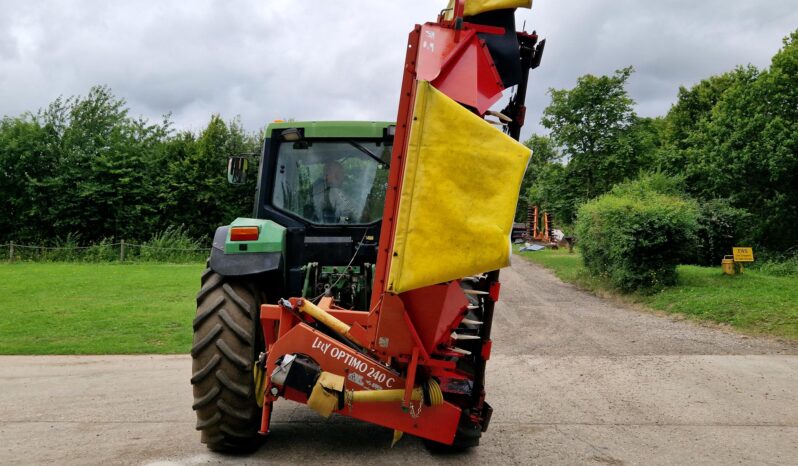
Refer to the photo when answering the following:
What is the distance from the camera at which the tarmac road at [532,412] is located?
169 inches

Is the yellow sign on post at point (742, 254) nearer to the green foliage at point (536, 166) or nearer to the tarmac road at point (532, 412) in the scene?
the tarmac road at point (532, 412)

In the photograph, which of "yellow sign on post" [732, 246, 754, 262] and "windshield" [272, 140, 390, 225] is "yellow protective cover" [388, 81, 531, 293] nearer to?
"windshield" [272, 140, 390, 225]

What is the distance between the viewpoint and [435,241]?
2965 millimetres

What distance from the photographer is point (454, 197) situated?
297 centimetres

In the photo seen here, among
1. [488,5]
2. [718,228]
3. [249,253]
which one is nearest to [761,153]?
[718,228]

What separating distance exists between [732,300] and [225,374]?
10709 mm

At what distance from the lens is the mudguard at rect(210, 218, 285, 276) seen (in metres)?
4.27

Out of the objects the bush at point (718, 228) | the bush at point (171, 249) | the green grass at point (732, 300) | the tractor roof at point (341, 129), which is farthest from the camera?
the bush at point (171, 249)

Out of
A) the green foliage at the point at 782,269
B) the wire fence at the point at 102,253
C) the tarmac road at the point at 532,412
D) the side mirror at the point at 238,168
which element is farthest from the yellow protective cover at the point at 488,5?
the wire fence at the point at 102,253

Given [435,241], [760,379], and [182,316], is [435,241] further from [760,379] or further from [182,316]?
[182,316]

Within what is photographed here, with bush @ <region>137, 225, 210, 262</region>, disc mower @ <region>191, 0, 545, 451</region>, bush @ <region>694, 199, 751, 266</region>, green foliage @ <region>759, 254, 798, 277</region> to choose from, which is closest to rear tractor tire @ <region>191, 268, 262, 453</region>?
disc mower @ <region>191, 0, 545, 451</region>

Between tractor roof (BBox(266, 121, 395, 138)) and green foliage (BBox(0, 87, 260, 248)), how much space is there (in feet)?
73.2

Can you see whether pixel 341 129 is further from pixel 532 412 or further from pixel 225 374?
pixel 532 412

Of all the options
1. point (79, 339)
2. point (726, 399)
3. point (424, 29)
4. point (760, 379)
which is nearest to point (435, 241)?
point (424, 29)
